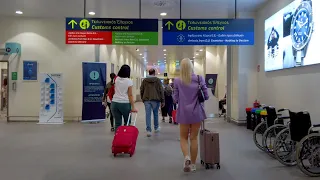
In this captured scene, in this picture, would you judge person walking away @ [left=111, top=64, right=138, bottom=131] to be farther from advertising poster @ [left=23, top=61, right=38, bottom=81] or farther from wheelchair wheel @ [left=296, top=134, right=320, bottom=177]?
advertising poster @ [left=23, top=61, right=38, bottom=81]

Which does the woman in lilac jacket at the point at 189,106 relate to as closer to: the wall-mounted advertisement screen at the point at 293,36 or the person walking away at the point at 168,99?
the wall-mounted advertisement screen at the point at 293,36

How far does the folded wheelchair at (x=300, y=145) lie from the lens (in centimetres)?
375

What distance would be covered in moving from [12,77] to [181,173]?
8117 mm

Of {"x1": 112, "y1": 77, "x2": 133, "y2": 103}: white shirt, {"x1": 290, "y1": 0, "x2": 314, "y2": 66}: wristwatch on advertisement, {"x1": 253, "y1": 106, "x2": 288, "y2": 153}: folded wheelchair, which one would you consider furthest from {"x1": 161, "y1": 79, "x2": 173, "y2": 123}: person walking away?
{"x1": 112, "y1": 77, "x2": 133, "y2": 103}: white shirt

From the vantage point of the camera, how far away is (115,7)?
852cm

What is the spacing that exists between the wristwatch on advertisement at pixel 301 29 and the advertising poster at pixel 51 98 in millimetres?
6837

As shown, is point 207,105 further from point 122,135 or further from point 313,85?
point 122,135

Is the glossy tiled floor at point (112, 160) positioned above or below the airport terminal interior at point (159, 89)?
below

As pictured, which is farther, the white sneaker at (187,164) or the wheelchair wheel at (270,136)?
the wheelchair wheel at (270,136)

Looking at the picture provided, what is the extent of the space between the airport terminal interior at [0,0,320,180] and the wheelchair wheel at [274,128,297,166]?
0.02 meters

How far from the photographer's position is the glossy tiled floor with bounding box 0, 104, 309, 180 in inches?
152

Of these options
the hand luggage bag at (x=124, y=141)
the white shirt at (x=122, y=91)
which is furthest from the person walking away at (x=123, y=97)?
the hand luggage bag at (x=124, y=141)

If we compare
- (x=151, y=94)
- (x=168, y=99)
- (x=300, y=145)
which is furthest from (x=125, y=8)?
(x=300, y=145)

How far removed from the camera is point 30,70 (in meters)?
10.0
